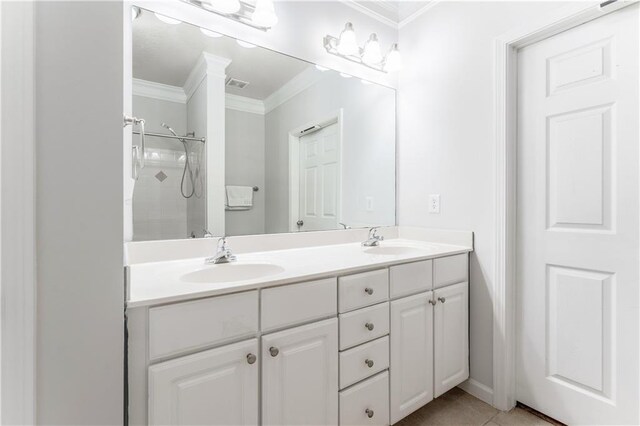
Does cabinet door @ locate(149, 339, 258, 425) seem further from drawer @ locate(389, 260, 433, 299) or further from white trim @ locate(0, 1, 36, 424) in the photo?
drawer @ locate(389, 260, 433, 299)

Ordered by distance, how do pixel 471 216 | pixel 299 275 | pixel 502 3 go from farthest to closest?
1. pixel 471 216
2. pixel 502 3
3. pixel 299 275

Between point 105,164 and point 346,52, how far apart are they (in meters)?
1.49

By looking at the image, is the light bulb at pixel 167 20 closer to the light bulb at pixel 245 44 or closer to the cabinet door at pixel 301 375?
the light bulb at pixel 245 44

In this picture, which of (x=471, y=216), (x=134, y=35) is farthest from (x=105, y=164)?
(x=471, y=216)

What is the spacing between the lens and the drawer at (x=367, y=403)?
1.17 metres

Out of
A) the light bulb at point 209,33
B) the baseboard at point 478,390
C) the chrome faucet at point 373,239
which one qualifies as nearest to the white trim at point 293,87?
the light bulb at point 209,33

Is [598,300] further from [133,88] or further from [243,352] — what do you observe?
[133,88]

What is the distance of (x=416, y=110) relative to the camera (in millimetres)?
1959

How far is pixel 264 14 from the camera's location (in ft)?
4.73

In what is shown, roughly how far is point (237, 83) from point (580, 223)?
5.67ft

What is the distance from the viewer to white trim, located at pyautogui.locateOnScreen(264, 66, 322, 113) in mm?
1637

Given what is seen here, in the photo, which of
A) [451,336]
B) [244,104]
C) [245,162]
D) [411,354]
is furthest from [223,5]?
[451,336]

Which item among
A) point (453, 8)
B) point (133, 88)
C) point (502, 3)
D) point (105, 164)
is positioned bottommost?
point (105, 164)

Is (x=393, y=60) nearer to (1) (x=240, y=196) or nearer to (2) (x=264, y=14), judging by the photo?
(2) (x=264, y=14)
